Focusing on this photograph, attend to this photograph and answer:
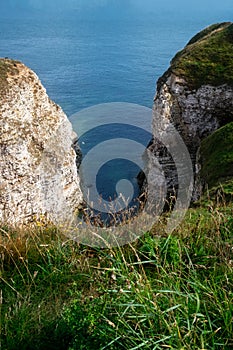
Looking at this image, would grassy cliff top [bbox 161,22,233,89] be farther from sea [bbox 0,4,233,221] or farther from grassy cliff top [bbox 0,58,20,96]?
sea [bbox 0,4,233,221]

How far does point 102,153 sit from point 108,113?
3383cm

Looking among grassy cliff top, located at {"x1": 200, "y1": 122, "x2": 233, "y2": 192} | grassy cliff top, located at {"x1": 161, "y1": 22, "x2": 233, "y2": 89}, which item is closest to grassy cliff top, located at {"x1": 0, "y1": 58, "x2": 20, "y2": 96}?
grassy cliff top, located at {"x1": 161, "y1": 22, "x2": 233, "y2": 89}

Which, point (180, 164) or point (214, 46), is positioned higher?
point (214, 46)

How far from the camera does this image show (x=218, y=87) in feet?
124

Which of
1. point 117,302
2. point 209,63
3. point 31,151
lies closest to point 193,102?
point 209,63

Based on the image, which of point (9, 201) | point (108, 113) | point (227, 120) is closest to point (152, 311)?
point (9, 201)

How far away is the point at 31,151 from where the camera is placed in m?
31.5

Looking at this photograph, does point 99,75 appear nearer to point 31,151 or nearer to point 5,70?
point 5,70

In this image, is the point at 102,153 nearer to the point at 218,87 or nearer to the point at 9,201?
the point at 218,87

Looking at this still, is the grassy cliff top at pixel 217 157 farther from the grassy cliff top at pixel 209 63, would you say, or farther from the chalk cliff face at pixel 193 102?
the grassy cliff top at pixel 209 63

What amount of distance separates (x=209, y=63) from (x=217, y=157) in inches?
695

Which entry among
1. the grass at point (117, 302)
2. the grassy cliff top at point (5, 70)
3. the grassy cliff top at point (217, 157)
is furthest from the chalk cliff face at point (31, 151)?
the grass at point (117, 302)

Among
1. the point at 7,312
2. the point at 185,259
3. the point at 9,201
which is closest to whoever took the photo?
the point at 7,312

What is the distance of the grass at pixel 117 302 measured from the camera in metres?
4.49
